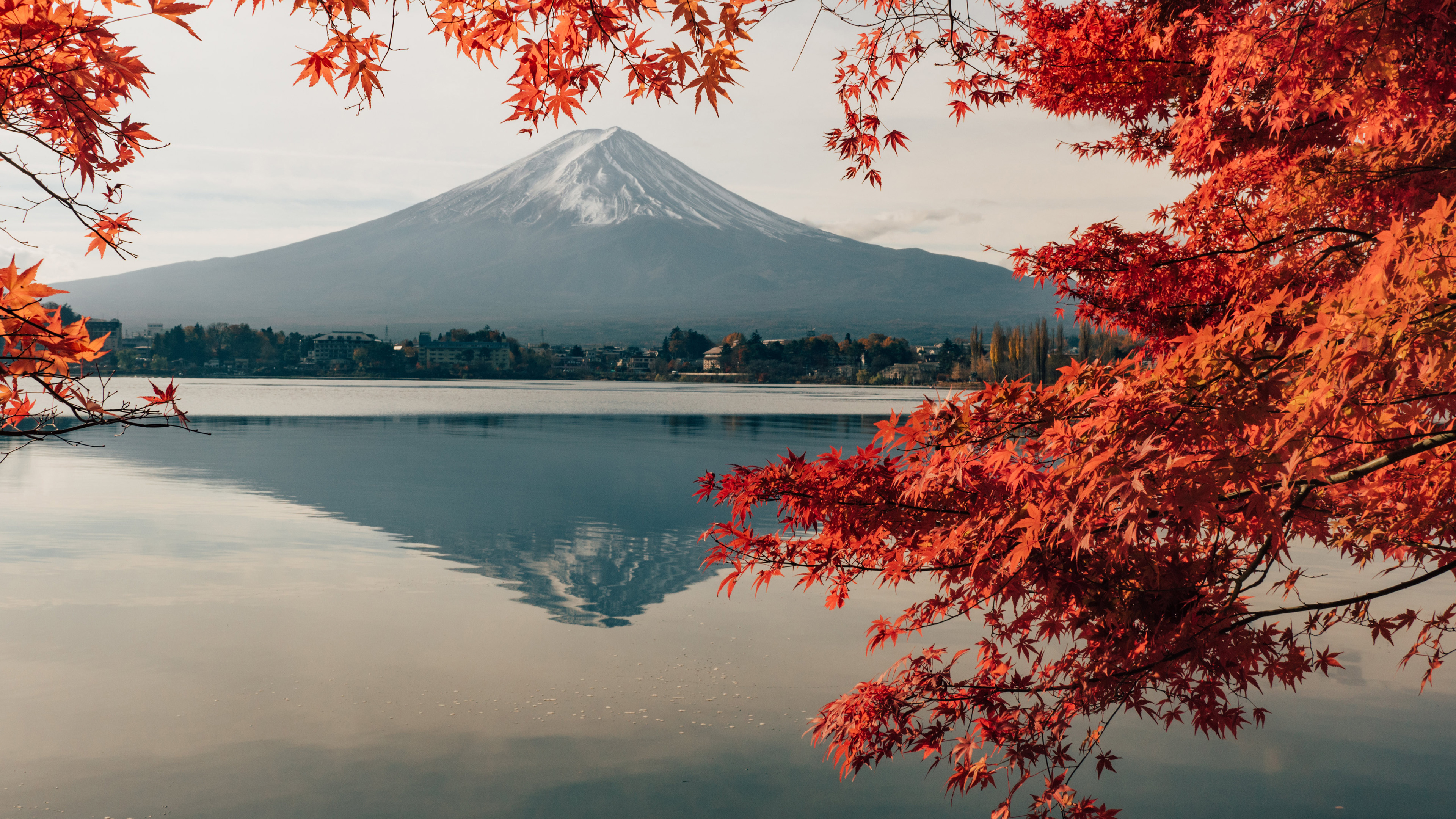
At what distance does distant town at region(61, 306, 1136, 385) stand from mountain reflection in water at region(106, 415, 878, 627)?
84.4m

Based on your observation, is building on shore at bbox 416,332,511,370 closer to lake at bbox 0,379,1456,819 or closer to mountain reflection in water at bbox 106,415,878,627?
mountain reflection in water at bbox 106,415,878,627

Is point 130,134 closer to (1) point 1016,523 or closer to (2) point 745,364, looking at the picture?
(1) point 1016,523

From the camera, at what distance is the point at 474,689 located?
7594 millimetres

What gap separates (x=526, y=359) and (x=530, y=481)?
140383 mm

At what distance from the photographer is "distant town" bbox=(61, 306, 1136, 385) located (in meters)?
129

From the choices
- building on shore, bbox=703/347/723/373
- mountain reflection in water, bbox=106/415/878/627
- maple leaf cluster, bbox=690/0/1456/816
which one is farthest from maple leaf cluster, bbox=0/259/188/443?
building on shore, bbox=703/347/723/373

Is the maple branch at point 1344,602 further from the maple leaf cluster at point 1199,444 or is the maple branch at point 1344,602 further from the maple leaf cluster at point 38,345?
the maple leaf cluster at point 38,345

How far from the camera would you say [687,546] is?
46.9ft

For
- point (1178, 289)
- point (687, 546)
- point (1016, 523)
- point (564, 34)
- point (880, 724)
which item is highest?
point (564, 34)

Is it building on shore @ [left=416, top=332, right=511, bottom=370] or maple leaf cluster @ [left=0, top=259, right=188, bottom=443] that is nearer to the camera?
maple leaf cluster @ [left=0, top=259, right=188, bottom=443]

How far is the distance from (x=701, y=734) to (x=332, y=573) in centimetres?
702

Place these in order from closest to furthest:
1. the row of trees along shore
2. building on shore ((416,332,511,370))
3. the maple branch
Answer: the maple branch < the row of trees along shore < building on shore ((416,332,511,370))

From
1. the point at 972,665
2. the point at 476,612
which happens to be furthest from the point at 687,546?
the point at 972,665

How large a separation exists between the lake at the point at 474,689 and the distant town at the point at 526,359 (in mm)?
102222
